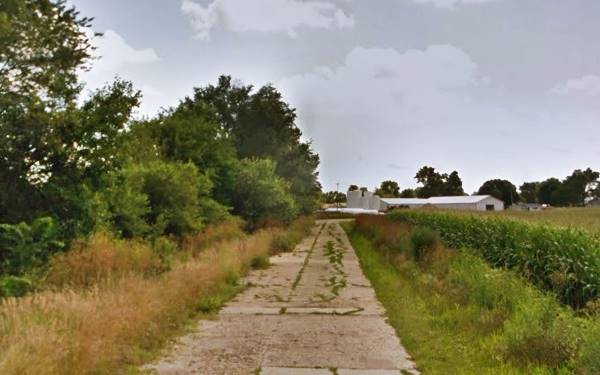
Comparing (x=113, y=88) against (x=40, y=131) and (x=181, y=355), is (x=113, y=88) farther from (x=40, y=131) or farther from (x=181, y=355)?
(x=181, y=355)

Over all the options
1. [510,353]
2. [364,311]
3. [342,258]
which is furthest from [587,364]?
[342,258]

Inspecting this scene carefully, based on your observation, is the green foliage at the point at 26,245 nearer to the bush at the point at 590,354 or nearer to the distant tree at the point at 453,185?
the bush at the point at 590,354

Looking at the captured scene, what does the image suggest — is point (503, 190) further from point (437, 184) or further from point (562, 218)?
point (562, 218)

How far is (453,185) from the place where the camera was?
138 m

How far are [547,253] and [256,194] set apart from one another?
71.4 ft

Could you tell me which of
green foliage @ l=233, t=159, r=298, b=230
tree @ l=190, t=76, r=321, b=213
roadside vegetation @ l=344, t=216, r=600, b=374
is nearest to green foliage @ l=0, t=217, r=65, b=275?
roadside vegetation @ l=344, t=216, r=600, b=374

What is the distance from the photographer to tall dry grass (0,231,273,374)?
17.9 feet

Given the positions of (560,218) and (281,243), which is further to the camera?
(281,243)

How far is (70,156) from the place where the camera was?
13.8m

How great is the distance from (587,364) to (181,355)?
4879mm

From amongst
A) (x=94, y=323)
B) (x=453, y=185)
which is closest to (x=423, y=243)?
(x=94, y=323)

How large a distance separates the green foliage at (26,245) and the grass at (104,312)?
93cm

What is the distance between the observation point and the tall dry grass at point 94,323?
547 centimetres

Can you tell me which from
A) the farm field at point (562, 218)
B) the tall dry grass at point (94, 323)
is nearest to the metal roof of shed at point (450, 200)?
the farm field at point (562, 218)
